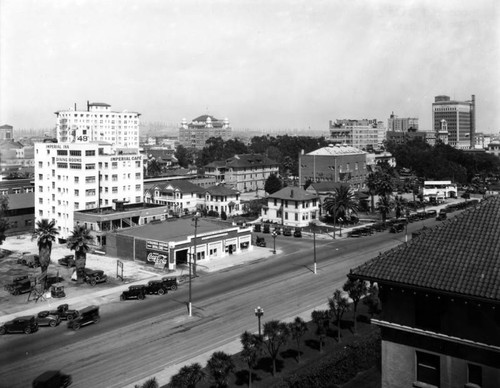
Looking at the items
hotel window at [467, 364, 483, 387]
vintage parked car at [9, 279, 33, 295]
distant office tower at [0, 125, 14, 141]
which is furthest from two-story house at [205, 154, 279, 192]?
hotel window at [467, 364, 483, 387]

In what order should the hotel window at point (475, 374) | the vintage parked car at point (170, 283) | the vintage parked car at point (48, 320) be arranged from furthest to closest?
the vintage parked car at point (170, 283) < the vintage parked car at point (48, 320) < the hotel window at point (475, 374)

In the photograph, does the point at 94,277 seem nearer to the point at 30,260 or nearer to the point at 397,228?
the point at 30,260

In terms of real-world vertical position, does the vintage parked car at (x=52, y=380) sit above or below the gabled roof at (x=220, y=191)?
below

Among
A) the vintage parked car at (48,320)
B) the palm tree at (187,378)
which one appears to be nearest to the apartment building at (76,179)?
the vintage parked car at (48,320)

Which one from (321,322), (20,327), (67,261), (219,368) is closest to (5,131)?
(67,261)

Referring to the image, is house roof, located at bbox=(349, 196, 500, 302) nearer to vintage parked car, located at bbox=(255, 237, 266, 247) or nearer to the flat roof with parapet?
the flat roof with parapet

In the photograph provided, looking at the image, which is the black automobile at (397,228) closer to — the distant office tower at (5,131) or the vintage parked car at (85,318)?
the vintage parked car at (85,318)

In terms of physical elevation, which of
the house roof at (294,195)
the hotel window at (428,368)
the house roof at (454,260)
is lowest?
the hotel window at (428,368)
